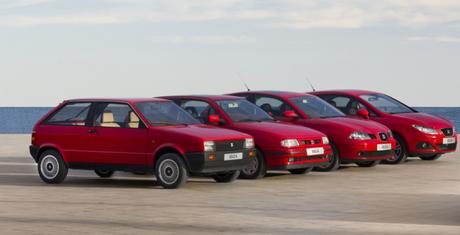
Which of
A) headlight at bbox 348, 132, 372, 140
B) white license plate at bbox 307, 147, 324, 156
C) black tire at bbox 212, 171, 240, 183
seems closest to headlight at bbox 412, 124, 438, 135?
headlight at bbox 348, 132, 372, 140

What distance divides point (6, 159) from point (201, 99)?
7.96 meters

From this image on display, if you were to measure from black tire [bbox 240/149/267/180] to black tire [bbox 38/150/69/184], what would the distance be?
10.4 ft

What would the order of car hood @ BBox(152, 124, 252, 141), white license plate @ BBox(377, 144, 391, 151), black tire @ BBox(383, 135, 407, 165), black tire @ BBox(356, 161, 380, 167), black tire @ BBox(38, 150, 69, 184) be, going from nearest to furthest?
car hood @ BBox(152, 124, 252, 141), black tire @ BBox(38, 150, 69, 184), white license plate @ BBox(377, 144, 391, 151), black tire @ BBox(356, 161, 380, 167), black tire @ BBox(383, 135, 407, 165)

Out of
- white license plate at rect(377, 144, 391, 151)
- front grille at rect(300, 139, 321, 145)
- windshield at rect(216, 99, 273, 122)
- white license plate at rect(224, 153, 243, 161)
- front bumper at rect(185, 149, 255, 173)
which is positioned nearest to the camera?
front bumper at rect(185, 149, 255, 173)

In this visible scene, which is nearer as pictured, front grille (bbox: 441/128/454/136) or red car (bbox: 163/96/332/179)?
red car (bbox: 163/96/332/179)

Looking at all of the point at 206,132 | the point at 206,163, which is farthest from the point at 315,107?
the point at 206,163

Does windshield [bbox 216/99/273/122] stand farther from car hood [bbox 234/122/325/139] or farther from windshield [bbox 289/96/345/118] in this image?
windshield [bbox 289/96/345/118]

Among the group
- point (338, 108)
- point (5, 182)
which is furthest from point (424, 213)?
point (338, 108)

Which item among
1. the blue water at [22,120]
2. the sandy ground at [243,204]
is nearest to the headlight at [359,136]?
the sandy ground at [243,204]

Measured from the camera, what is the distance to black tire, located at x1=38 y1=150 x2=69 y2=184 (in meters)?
18.2

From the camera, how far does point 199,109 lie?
2017 cm

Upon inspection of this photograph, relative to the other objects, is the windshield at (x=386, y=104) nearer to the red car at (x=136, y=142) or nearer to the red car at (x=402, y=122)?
the red car at (x=402, y=122)

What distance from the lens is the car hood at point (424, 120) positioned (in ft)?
75.5

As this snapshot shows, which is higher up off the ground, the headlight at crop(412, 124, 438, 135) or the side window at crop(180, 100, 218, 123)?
the side window at crop(180, 100, 218, 123)
